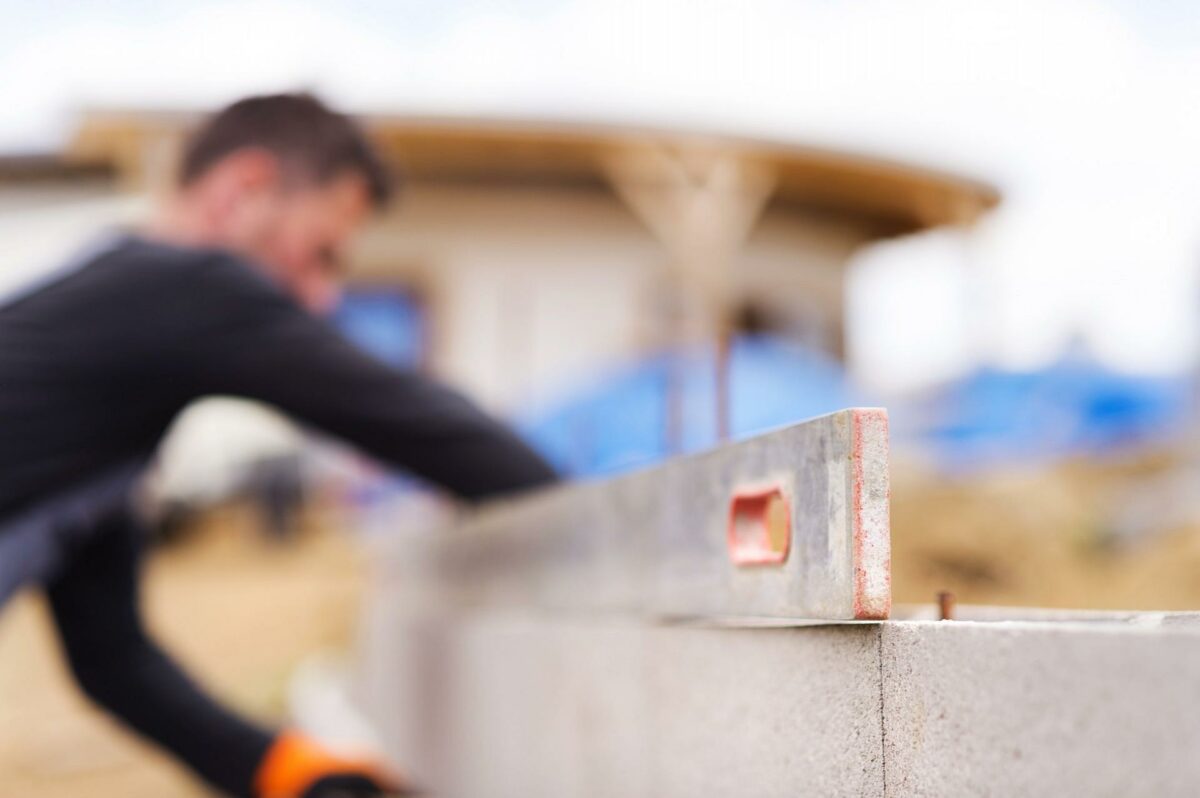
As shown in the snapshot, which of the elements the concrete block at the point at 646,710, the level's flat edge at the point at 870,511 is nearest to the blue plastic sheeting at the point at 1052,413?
the concrete block at the point at 646,710

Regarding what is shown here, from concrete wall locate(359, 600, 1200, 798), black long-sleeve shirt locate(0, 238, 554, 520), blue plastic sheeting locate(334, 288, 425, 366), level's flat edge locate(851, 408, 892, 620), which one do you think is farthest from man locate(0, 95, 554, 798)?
blue plastic sheeting locate(334, 288, 425, 366)

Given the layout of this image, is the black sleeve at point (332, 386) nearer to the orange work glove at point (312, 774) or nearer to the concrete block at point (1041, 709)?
the orange work glove at point (312, 774)

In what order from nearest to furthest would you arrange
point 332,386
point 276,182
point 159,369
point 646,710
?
point 646,710
point 159,369
point 332,386
point 276,182

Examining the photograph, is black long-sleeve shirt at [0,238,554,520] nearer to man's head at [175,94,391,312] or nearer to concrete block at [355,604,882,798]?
man's head at [175,94,391,312]

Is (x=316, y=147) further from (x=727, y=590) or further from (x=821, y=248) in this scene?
(x=821, y=248)

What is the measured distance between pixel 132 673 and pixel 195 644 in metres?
5.76

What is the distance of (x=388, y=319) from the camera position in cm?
1152

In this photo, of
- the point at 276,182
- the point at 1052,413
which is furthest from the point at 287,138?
the point at 1052,413

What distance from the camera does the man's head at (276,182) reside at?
98.6 inches

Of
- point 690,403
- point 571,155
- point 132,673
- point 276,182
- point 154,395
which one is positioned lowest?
point 132,673

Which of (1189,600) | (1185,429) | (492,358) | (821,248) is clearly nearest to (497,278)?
(492,358)

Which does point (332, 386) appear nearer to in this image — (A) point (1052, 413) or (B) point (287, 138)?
(B) point (287, 138)

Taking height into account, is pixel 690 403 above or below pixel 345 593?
above

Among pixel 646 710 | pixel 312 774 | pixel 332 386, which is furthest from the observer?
pixel 312 774
